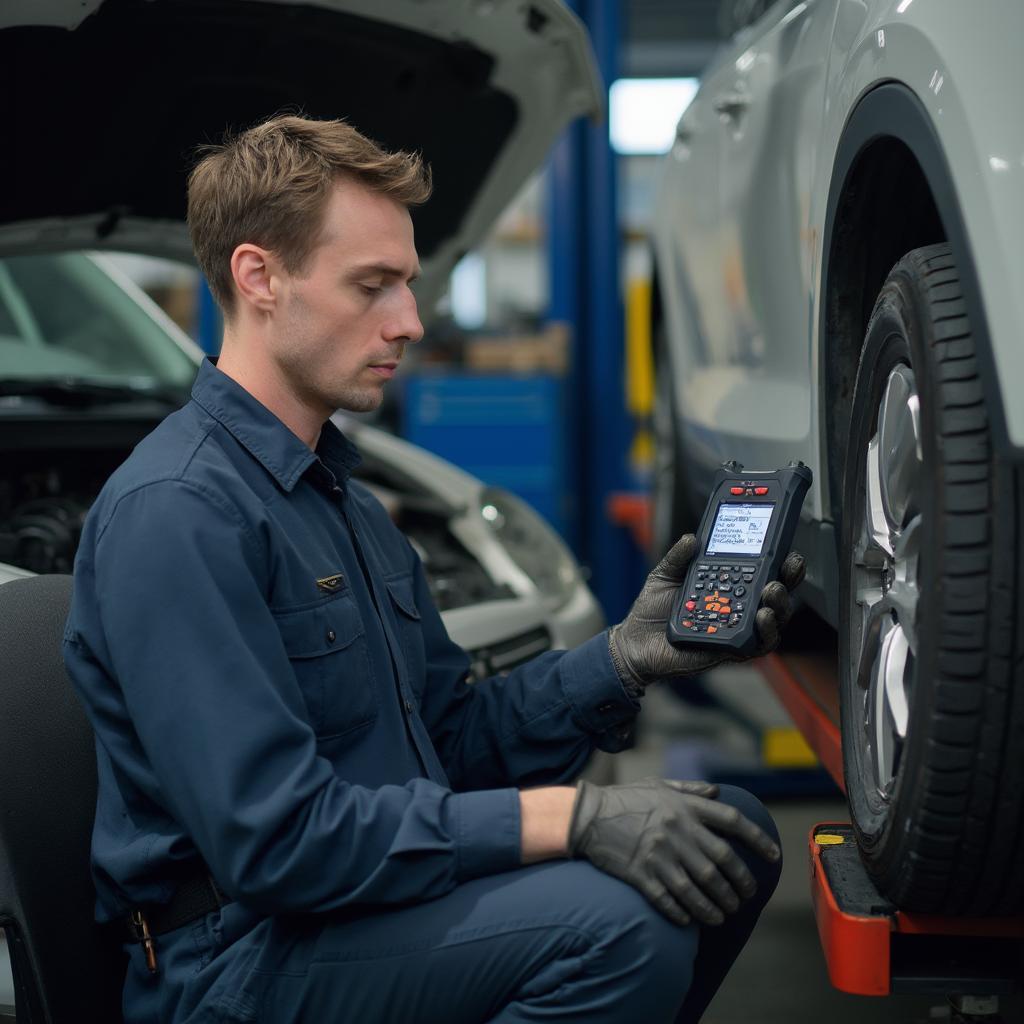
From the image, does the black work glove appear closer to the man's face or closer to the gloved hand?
the gloved hand

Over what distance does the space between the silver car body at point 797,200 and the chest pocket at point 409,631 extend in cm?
54

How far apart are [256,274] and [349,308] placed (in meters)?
0.11

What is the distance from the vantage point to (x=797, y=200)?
196 cm

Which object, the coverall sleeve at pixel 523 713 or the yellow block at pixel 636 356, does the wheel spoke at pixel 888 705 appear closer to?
the coverall sleeve at pixel 523 713

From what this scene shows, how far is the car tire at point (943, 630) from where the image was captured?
1279 mm

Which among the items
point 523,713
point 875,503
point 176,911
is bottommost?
point 176,911

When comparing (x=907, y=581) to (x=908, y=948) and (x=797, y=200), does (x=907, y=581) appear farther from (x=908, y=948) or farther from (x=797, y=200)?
(x=797, y=200)

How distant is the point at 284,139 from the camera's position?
1655 millimetres

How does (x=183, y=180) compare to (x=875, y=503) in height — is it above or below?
above

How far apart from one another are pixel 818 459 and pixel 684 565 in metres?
0.23

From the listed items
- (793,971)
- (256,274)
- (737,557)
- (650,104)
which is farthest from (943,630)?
(650,104)

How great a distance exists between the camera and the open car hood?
225 cm

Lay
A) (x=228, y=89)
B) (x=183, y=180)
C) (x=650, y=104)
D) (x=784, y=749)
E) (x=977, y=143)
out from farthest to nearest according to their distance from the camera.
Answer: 1. (x=650, y=104)
2. (x=784, y=749)
3. (x=183, y=180)
4. (x=228, y=89)
5. (x=977, y=143)

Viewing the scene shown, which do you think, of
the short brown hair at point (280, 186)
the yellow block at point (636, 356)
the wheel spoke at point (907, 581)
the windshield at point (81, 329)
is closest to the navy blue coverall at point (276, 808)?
the short brown hair at point (280, 186)
